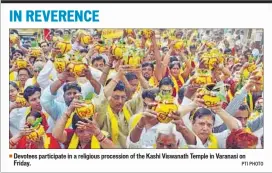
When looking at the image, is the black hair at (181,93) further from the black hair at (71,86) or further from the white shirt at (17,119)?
the white shirt at (17,119)

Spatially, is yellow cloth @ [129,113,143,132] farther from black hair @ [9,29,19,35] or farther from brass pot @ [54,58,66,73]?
black hair @ [9,29,19,35]

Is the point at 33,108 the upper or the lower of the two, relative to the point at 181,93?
lower

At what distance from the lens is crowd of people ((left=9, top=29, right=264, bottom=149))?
8.53 meters

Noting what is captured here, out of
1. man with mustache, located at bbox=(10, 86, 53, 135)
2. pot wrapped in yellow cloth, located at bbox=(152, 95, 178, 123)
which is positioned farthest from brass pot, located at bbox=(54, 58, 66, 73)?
pot wrapped in yellow cloth, located at bbox=(152, 95, 178, 123)

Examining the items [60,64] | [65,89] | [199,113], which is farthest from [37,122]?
[199,113]

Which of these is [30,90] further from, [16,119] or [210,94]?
[210,94]

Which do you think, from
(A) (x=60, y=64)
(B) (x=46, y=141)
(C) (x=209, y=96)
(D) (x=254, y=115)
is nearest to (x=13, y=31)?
(A) (x=60, y=64)

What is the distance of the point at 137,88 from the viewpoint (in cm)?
852

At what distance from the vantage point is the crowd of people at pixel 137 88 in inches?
336

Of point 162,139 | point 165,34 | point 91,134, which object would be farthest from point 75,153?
point 165,34

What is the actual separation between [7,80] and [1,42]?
347mm

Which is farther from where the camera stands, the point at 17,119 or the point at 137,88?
the point at 17,119

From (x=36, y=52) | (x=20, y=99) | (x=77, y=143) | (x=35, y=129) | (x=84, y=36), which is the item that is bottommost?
(x=77, y=143)

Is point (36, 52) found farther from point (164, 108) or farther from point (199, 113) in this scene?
point (199, 113)
